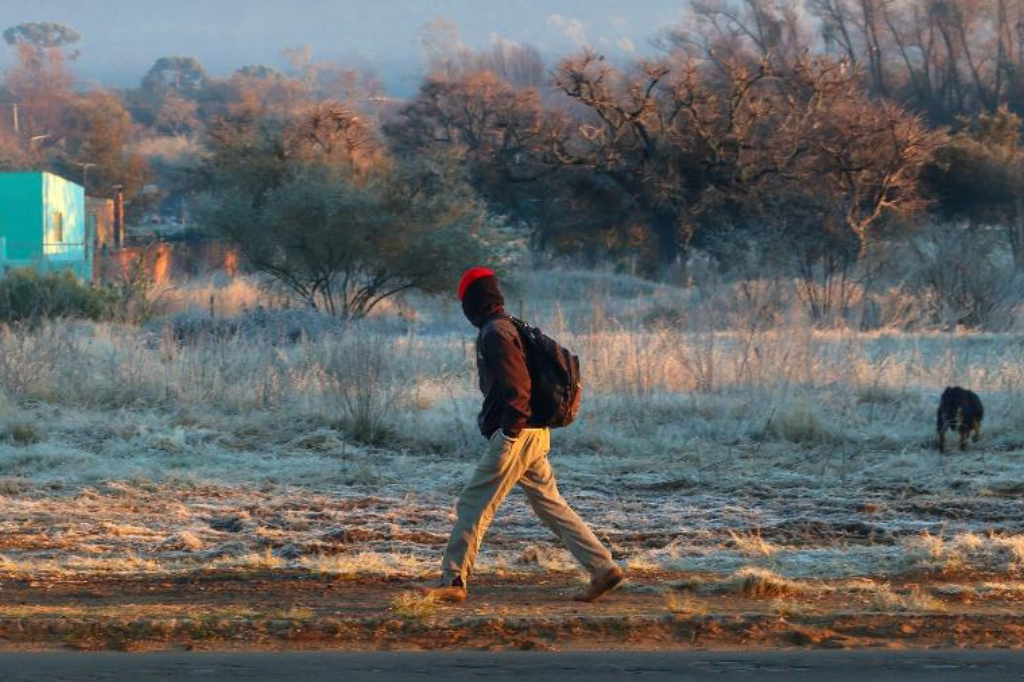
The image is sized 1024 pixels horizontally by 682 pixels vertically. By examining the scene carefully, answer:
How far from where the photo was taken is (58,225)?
133 feet

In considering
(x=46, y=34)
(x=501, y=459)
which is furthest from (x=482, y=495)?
(x=46, y=34)

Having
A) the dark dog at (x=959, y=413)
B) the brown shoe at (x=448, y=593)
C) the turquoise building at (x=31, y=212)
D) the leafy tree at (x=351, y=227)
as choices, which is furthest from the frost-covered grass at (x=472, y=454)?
the turquoise building at (x=31, y=212)

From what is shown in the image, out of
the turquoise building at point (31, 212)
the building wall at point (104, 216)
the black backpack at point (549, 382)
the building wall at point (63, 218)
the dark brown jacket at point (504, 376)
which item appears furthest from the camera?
the building wall at point (104, 216)

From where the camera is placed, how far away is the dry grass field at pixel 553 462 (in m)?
7.70

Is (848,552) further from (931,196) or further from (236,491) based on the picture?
(931,196)

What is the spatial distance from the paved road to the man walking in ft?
2.53

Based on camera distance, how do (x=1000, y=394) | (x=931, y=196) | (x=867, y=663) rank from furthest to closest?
(x=931, y=196) < (x=1000, y=394) < (x=867, y=663)

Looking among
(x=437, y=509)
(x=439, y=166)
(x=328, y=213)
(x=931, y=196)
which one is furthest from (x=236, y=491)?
(x=931, y=196)

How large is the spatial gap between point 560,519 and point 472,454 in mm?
4719

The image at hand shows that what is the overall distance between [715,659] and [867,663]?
0.65m

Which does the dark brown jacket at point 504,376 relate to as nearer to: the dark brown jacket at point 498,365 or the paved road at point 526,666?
the dark brown jacket at point 498,365

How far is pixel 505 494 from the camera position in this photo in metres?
6.80

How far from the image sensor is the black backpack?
6.66m

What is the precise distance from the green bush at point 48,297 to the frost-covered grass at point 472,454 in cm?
409
